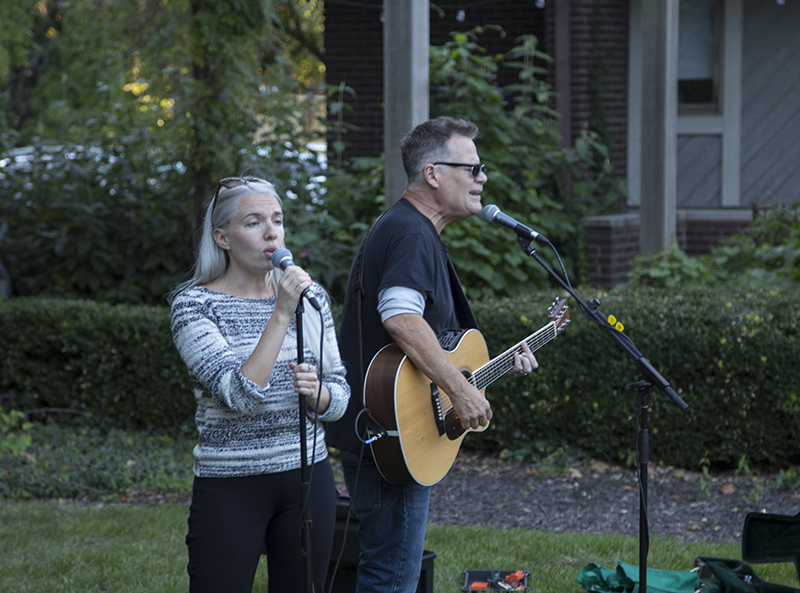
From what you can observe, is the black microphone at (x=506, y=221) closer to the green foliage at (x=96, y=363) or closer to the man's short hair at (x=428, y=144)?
the man's short hair at (x=428, y=144)

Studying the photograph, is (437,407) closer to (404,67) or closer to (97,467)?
(404,67)

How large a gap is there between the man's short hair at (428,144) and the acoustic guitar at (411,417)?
594 mm

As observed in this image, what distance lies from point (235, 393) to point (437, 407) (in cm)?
81

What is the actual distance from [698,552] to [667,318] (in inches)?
63.6

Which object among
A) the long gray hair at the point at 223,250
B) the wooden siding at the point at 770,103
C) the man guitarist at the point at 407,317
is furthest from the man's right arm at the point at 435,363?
the wooden siding at the point at 770,103

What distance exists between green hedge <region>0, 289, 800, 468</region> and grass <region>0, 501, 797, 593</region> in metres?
1.10

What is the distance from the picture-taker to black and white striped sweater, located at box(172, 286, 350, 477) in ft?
8.38

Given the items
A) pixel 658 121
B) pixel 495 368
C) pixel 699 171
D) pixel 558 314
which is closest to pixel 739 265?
pixel 658 121

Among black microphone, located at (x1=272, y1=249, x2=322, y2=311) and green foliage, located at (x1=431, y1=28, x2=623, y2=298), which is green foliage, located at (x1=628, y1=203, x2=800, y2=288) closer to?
green foliage, located at (x1=431, y1=28, x2=623, y2=298)

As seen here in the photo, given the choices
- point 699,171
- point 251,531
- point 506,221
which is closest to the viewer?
point 251,531

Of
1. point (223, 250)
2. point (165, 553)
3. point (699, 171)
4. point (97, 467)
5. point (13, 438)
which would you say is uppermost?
point (699, 171)

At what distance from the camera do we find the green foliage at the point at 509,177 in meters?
6.87

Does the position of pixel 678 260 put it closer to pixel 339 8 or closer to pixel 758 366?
pixel 758 366

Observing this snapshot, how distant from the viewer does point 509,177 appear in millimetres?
7508
